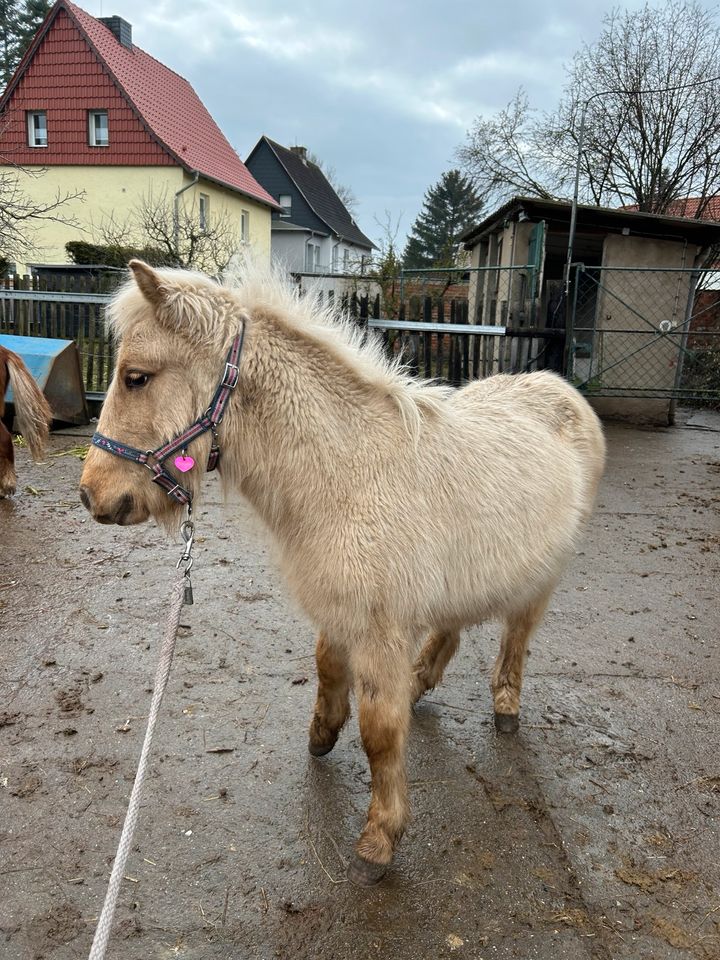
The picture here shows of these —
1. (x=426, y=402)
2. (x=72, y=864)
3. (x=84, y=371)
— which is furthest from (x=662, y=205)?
(x=72, y=864)

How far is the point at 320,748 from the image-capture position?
2.73 metres

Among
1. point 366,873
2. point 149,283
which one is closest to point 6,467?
point 149,283

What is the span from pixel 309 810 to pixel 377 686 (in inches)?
30.9

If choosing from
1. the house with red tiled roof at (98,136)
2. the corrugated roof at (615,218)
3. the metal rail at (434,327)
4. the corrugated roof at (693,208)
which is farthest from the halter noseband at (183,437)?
the house with red tiled roof at (98,136)

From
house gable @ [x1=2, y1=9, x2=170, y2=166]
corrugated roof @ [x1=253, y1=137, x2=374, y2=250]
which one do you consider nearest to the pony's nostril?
house gable @ [x1=2, y1=9, x2=170, y2=166]

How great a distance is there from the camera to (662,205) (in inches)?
681

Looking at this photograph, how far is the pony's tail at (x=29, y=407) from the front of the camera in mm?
6137

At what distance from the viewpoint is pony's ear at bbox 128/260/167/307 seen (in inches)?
71.6

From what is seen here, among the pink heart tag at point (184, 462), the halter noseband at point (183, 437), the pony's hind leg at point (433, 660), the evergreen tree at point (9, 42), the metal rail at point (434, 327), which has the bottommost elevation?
the pony's hind leg at point (433, 660)

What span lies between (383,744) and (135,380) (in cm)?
142

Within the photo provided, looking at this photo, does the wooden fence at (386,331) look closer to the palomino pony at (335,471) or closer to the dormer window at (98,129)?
the palomino pony at (335,471)

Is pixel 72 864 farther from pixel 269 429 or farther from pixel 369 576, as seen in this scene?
pixel 269 429

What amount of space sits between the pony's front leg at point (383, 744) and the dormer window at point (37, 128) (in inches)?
1127

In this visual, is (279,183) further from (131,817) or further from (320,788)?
(131,817)
